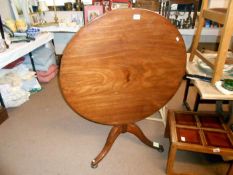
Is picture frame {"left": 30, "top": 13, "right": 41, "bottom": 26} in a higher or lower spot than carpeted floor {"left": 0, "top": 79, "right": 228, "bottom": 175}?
higher

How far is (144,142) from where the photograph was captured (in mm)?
1679

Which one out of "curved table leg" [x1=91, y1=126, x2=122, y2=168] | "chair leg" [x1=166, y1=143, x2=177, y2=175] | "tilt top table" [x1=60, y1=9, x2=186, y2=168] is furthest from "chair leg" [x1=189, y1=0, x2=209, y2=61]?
"curved table leg" [x1=91, y1=126, x2=122, y2=168]

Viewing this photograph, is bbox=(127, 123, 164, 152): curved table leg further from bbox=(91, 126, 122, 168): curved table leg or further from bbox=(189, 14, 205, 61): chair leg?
bbox=(189, 14, 205, 61): chair leg

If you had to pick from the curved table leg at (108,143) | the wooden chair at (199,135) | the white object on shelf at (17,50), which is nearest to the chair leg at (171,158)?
the wooden chair at (199,135)

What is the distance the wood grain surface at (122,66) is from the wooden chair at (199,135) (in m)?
0.26

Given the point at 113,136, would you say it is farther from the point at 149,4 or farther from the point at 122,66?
the point at 149,4

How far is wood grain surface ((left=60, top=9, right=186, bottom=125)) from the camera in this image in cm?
103

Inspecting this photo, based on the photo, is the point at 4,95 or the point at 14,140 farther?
the point at 4,95

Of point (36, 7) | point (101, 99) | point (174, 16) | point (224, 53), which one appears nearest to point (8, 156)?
point (101, 99)

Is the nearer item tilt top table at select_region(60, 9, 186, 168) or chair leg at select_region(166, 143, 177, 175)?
tilt top table at select_region(60, 9, 186, 168)

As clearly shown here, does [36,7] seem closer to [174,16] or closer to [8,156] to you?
[174,16]

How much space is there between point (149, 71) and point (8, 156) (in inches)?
55.8

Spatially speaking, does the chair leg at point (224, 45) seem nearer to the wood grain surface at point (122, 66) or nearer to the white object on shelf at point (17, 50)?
the wood grain surface at point (122, 66)

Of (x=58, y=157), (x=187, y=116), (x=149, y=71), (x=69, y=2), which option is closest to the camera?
(x=149, y=71)
